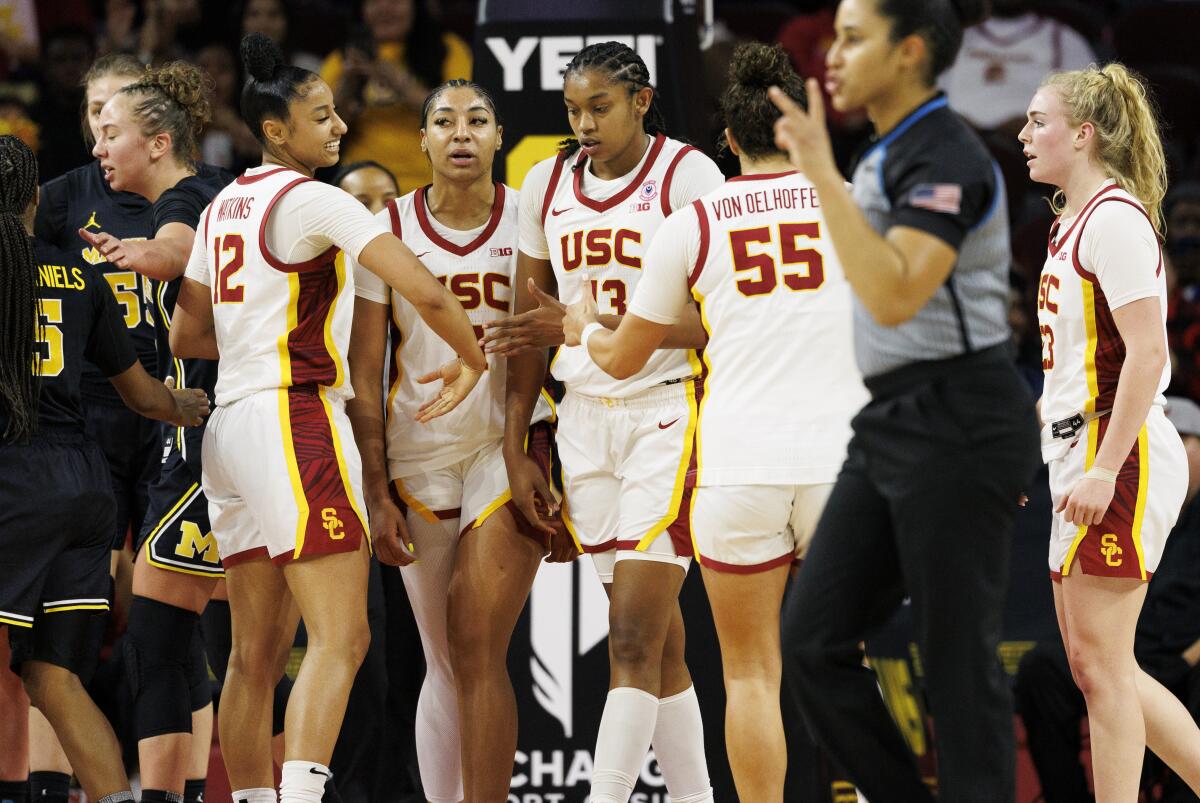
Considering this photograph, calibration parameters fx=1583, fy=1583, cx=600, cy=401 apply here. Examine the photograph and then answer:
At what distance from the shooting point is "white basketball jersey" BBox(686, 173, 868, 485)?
14.0ft

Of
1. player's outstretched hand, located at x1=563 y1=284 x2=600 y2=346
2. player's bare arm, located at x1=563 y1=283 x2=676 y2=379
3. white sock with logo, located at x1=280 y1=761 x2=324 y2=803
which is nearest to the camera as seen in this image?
player's bare arm, located at x1=563 y1=283 x2=676 y2=379

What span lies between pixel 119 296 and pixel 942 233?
349 centimetres

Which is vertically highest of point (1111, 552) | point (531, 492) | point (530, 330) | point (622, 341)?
point (530, 330)

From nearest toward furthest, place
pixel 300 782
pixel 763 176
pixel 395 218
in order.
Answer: pixel 763 176 → pixel 300 782 → pixel 395 218

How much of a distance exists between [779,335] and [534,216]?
108 centimetres

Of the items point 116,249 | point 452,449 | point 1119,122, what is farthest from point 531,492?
point 1119,122

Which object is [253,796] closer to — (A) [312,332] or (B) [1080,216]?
(A) [312,332]

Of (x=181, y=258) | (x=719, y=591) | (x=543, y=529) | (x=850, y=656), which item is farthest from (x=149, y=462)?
(x=850, y=656)

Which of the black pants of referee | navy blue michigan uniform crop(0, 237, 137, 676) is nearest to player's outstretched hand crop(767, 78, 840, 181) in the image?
the black pants of referee

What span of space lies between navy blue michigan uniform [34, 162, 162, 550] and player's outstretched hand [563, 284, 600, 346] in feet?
6.73

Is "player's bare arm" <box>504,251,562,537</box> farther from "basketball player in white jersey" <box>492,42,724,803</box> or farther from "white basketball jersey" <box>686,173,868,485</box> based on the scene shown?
"white basketball jersey" <box>686,173,868,485</box>

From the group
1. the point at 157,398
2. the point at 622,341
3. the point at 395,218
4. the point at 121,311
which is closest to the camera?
the point at 622,341

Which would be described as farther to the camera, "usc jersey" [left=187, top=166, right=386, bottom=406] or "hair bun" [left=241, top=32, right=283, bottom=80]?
"hair bun" [left=241, top=32, right=283, bottom=80]

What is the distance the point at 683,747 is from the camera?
4941 millimetres
